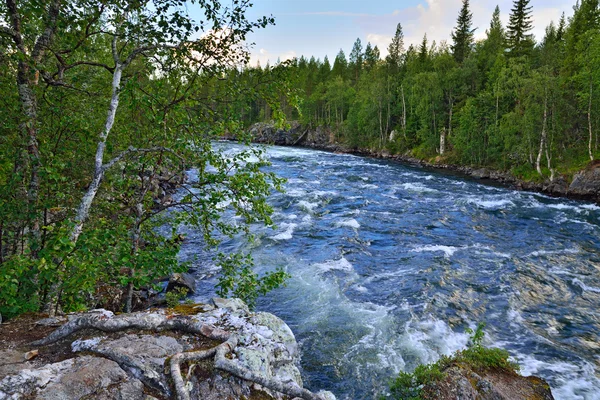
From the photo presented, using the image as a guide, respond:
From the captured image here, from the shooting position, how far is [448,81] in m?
58.3

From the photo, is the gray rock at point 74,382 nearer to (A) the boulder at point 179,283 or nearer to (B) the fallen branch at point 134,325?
(B) the fallen branch at point 134,325

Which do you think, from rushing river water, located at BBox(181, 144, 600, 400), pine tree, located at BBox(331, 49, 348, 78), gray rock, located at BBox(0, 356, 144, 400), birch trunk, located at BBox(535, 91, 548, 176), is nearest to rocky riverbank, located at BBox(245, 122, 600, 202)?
birch trunk, located at BBox(535, 91, 548, 176)

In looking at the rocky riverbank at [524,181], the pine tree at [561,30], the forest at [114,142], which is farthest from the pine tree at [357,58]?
the forest at [114,142]

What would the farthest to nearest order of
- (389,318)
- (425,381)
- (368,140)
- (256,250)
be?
(368,140)
(256,250)
(389,318)
(425,381)

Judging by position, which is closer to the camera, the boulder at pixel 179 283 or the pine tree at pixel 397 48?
the boulder at pixel 179 283

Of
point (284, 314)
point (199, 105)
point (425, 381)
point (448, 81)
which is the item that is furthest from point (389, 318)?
point (448, 81)

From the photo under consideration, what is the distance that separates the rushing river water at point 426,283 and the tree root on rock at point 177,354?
4283 mm

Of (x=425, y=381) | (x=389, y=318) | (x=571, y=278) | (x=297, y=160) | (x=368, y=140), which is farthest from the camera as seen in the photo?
(x=368, y=140)

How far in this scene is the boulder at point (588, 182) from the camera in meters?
31.2

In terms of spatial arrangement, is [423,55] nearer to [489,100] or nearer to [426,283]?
[489,100]

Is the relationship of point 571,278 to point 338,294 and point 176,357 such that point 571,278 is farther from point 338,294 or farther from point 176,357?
point 176,357

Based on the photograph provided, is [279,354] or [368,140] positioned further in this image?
[368,140]

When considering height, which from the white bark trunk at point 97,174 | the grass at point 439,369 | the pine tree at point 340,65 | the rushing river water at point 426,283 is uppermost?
the pine tree at point 340,65

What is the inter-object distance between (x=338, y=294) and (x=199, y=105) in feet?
30.7
